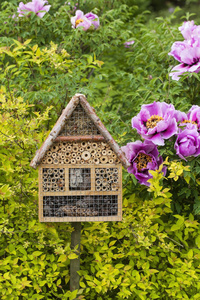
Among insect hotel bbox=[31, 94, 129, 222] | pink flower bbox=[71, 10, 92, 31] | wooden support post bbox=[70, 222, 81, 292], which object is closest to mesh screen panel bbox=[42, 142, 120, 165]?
insect hotel bbox=[31, 94, 129, 222]

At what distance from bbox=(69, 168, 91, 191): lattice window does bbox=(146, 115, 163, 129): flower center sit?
40cm

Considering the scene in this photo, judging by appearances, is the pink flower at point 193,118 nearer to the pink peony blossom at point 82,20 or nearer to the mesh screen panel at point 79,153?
the mesh screen panel at point 79,153

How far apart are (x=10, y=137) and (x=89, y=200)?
524mm

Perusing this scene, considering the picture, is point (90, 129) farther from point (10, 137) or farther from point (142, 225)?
point (142, 225)

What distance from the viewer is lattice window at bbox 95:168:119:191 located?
5.72 feet

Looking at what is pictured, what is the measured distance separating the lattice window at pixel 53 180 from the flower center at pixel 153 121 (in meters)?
0.51

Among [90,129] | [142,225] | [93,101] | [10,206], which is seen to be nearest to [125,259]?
[142,225]

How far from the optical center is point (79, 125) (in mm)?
1723

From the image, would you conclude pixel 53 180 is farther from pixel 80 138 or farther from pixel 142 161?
pixel 142 161

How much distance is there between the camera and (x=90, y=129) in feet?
5.67

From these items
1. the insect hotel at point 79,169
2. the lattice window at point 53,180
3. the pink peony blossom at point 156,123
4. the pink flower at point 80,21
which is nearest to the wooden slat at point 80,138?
the insect hotel at point 79,169

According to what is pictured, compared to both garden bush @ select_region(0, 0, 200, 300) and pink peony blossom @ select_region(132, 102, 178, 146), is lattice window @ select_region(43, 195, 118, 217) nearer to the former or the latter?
garden bush @ select_region(0, 0, 200, 300)

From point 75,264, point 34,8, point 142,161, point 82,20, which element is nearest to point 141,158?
point 142,161

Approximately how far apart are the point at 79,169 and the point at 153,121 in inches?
18.6
